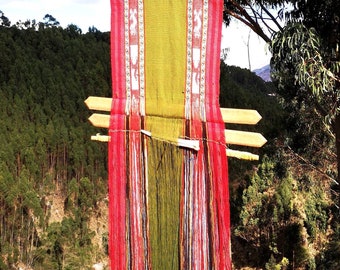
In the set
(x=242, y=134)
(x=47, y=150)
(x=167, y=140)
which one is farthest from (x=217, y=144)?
(x=47, y=150)

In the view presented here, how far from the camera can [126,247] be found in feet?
6.98

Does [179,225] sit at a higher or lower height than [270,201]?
higher

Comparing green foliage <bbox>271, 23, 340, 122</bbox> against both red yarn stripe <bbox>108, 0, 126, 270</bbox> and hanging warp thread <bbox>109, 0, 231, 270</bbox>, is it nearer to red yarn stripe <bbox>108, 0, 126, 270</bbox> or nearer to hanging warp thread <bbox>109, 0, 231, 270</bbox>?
hanging warp thread <bbox>109, 0, 231, 270</bbox>

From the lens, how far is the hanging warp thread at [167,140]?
1975 mm

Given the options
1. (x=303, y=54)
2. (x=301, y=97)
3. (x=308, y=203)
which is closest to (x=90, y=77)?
(x=308, y=203)

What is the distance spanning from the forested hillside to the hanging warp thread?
3.50 m

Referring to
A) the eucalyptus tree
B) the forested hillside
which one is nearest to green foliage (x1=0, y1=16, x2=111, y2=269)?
the forested hillside

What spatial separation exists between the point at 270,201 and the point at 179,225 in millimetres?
7225

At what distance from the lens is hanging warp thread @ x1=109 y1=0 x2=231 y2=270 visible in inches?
77.7

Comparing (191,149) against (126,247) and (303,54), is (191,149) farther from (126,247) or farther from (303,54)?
(303,54)

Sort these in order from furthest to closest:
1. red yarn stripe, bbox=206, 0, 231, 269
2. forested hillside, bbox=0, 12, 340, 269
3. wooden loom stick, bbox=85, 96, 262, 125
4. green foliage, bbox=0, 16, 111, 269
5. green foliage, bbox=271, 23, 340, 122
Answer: green foliage, bbox=0, 16, 111, 269 < forested hillside, bbox=0, 12, 340, 269 < green foliage, bbox=271, 23, 340, 122 < red yarn stripe, bbox=206, 0, 231, 269 < wooden loom stick, bbox=85, 96, 262, 125

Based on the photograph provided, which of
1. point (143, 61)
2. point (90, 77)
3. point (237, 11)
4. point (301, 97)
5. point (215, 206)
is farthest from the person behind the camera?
point (90, 77)

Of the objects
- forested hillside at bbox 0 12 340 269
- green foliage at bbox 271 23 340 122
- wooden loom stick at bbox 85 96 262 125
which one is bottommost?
forested hillside at bbox 0 12 340 269

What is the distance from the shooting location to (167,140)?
2020 millimetres
